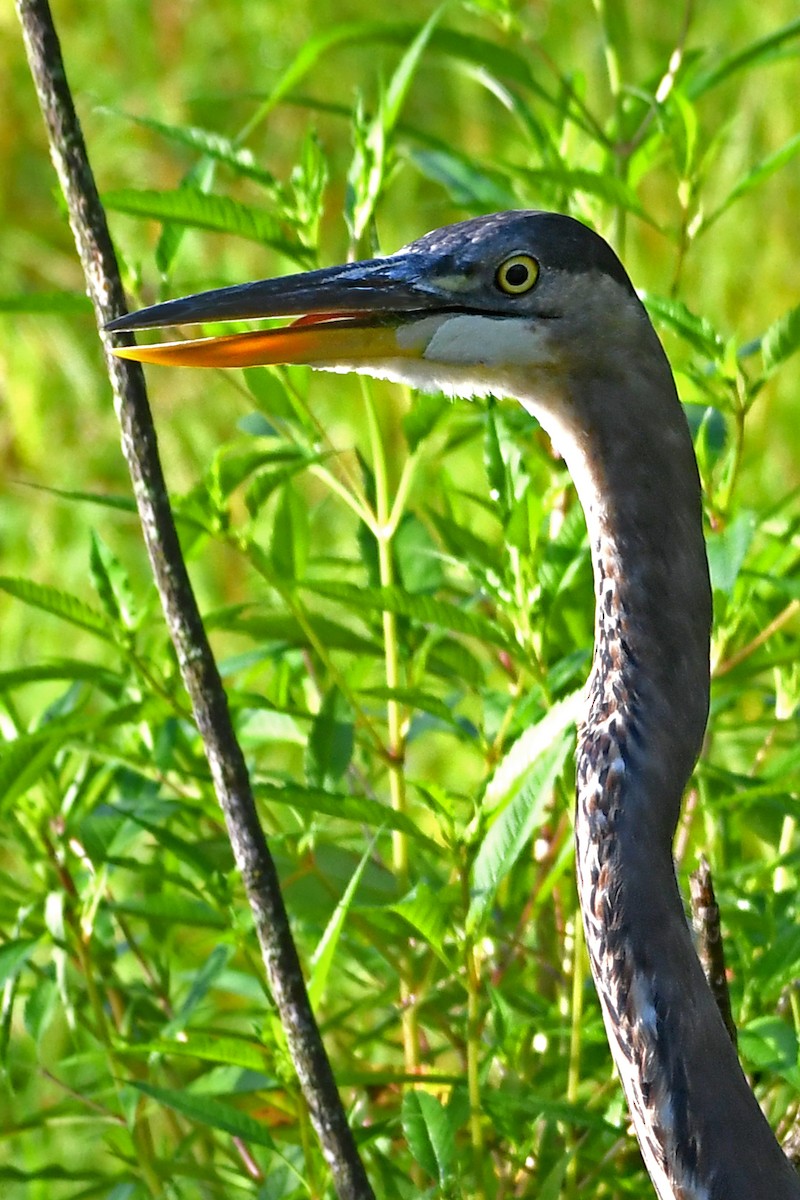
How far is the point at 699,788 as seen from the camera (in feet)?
4.99

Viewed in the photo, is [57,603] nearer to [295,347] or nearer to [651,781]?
[295,347]

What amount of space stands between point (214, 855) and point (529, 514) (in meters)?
0.40

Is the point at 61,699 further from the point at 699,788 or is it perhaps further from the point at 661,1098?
the point at 661,1098

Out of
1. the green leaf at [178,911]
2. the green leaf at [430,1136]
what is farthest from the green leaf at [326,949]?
the green leaf at [178,911]

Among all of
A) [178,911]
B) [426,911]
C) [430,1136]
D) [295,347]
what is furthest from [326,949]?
[295,347]

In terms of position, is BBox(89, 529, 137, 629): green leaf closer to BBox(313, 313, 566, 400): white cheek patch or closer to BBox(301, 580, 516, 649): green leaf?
BBox(301, 580, 516, 649): green leaf

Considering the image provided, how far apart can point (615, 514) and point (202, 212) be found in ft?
1.36

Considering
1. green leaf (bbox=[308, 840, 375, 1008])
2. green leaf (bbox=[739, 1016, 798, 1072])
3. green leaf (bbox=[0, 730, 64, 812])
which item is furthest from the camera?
green leaf (bbox=[0, 730, 64, 812])

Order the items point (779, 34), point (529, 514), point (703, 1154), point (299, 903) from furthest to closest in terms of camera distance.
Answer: point (779, 34) < point (299, 903) < point (529, 514) < point (703, 1154)

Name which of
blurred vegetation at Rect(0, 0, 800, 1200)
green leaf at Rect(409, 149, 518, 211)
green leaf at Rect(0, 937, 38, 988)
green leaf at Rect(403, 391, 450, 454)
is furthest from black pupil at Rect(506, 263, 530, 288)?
green leaf at Rect(0, 937, 38, 988)

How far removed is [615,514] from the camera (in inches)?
46.4

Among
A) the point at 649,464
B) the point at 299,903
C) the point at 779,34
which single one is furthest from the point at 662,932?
the point at 779,34

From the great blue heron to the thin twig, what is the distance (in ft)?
0.22

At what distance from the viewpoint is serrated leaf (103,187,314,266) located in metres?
1.33
